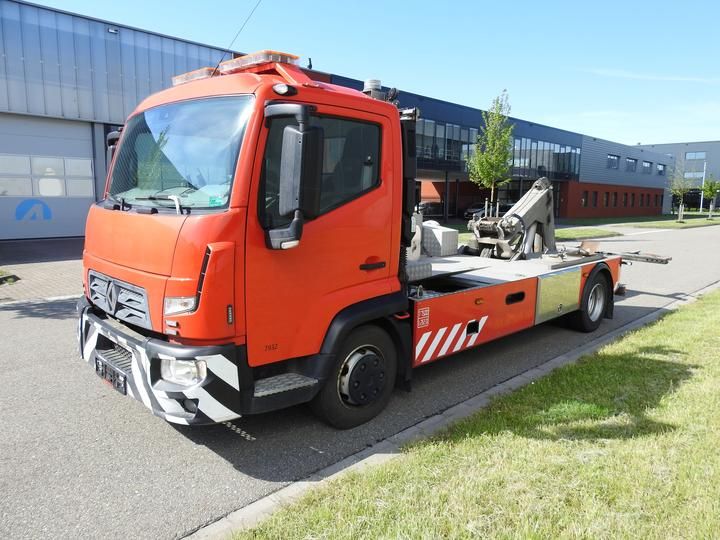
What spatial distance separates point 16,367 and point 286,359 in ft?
11.9

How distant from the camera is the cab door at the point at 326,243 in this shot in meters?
3.38

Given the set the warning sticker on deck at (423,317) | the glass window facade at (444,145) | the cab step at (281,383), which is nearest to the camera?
the cab step at (281,383)

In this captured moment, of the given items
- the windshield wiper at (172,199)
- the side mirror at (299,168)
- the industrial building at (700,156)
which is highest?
the industrial building at (700,156)

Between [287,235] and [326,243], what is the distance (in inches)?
18.9

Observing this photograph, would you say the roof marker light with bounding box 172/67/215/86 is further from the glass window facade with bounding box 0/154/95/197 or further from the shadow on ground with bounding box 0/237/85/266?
the glass window facade with bounding box 0/154/95/197

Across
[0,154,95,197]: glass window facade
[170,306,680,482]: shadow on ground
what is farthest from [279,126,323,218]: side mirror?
[0,154,95,197]: glass window facade

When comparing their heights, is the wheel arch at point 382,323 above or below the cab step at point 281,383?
above

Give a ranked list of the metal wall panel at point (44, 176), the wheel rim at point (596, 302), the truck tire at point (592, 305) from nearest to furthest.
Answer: the truck tire at point (592, 305)
the wheel rim at point (596, 302)
the metal wall panel at point (44, 176)

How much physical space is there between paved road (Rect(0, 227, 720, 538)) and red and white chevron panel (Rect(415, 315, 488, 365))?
43cm

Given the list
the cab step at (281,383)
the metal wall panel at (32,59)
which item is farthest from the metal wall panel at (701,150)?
the cab step at (281,383)

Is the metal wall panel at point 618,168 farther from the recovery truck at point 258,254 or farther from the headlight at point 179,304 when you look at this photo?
the headlight at point 179,304

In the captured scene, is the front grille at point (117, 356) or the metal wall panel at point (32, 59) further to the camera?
the metal wall panel at point (32, 59)

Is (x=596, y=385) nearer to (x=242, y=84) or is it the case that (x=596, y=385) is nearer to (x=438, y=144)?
(x=242, y=84)

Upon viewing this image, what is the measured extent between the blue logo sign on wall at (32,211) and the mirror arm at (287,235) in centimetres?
1846
